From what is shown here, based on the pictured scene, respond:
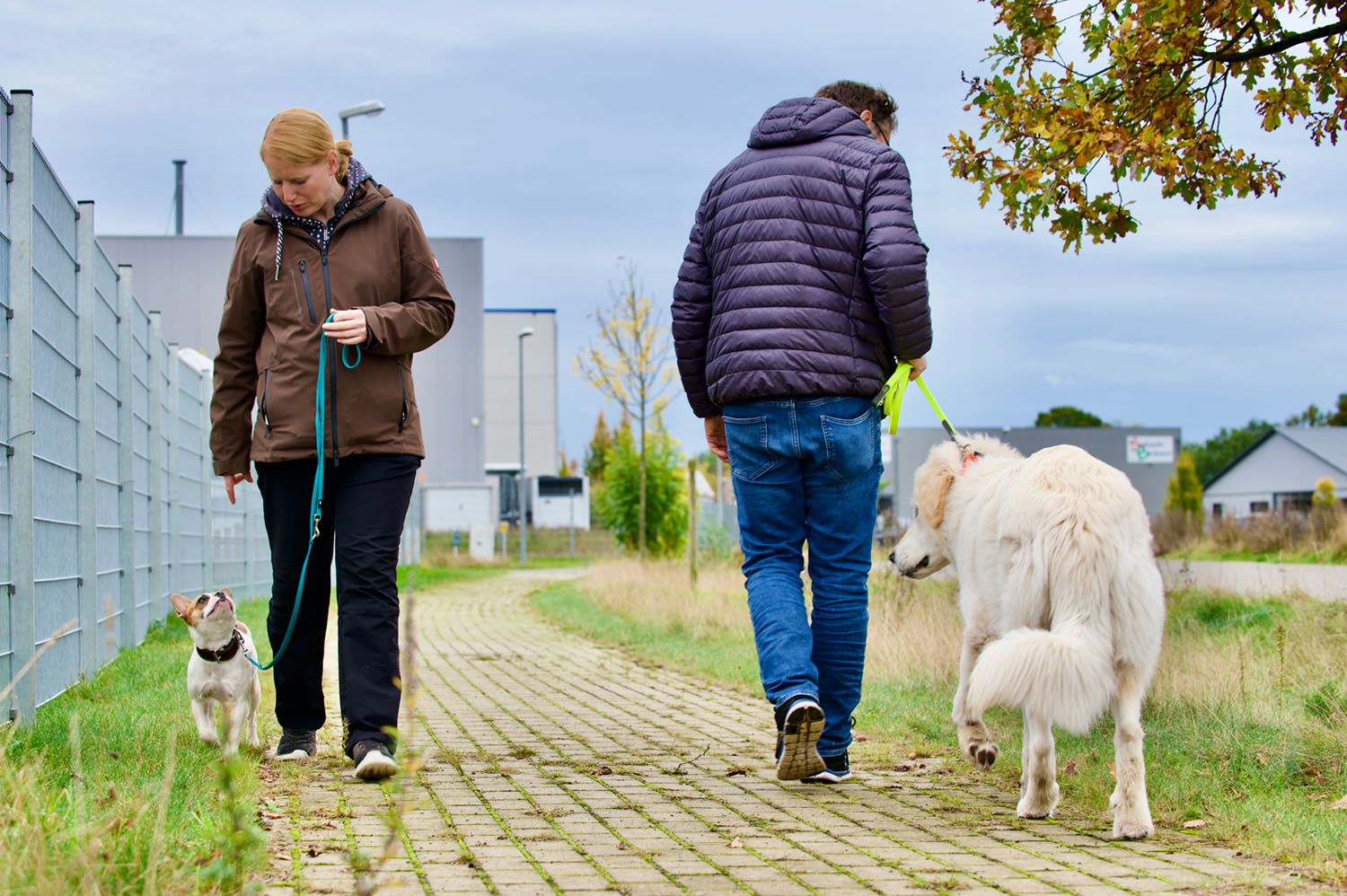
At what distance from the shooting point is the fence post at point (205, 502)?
39.2 ft

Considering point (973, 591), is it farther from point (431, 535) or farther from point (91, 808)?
point (431, 535)

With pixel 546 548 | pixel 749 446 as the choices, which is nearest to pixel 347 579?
pixel 749 446

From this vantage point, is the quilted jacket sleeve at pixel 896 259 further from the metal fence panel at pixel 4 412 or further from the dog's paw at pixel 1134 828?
the metal fence panel at pixel 4 412

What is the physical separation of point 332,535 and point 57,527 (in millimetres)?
2196

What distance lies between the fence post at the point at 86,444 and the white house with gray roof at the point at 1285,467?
5489cm

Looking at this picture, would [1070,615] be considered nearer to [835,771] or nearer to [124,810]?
[835,771]

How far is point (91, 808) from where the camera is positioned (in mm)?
2906

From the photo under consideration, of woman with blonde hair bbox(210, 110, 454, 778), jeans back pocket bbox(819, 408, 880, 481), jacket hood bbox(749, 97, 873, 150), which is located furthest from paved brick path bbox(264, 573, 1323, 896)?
jacket hood bbox(749, 97, 873, 150)

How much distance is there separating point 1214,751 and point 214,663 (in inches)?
145

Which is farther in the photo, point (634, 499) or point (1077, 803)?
point (634, 499)

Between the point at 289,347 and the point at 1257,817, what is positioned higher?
the point at 289,347

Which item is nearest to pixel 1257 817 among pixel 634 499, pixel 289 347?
pixel 289 347

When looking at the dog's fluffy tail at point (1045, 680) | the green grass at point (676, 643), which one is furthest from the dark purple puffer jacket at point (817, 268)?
the green grass at point (676, 643)

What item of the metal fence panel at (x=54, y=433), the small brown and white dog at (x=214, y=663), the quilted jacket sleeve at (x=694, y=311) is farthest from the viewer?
the metal fence panel at (x=54, y=433)
